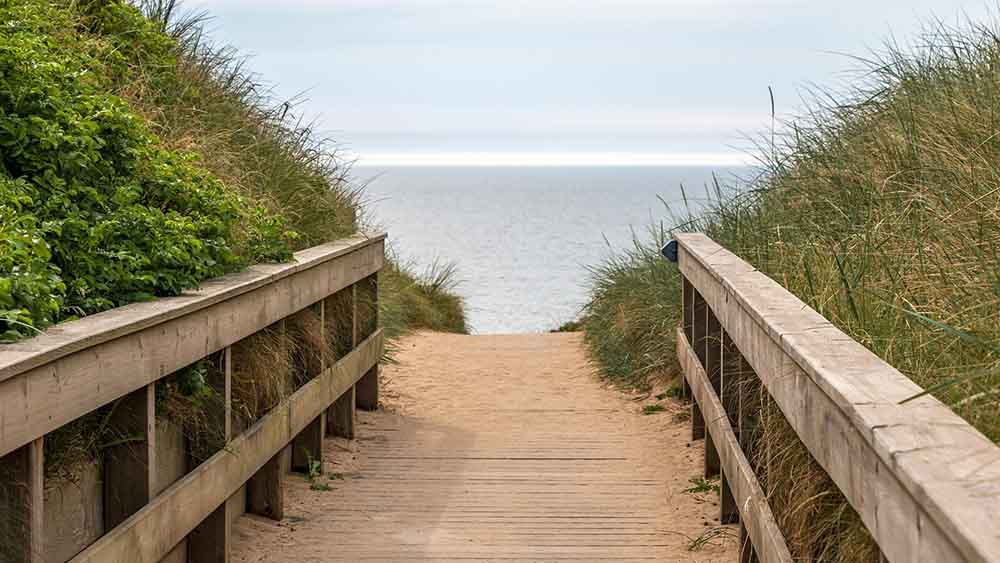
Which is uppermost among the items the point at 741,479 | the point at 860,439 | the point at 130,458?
the point at 860,439

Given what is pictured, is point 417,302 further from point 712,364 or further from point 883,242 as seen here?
point 883,242

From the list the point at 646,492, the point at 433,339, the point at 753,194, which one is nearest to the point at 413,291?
the point at 433,339

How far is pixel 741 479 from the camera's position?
4.17 meters

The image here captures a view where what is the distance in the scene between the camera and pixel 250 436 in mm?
4707

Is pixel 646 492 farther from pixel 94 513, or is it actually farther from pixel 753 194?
pixel 94 513

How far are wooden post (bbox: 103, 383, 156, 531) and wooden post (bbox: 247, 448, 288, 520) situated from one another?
65.1 inches

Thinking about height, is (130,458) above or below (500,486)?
above

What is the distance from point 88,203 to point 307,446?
218 centimetres

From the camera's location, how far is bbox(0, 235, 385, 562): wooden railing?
2.84m

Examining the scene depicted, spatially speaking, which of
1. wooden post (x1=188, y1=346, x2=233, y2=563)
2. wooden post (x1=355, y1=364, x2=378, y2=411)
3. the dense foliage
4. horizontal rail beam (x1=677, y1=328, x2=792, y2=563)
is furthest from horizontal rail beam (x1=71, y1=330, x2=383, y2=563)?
horizontal rail beam (x1=677, y1=328, x2=792, y2=563)

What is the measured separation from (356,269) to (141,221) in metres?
2.44

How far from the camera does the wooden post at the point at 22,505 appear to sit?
9.30 feet

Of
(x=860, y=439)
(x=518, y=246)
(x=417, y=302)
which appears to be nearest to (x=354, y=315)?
(x=860, y=439)

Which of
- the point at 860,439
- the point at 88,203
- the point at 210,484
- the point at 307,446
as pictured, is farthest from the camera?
the point at 307,446
